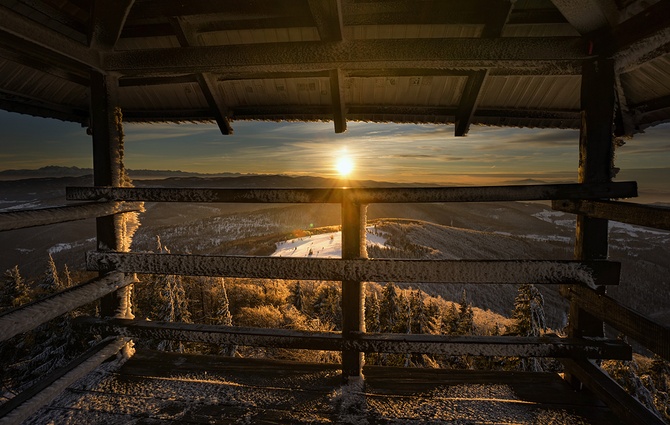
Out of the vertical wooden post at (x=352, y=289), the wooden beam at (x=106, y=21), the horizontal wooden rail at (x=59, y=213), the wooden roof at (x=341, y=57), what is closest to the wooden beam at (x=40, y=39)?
the wooden roof at (x=341, y=57)

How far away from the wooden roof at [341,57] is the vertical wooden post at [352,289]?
5.21 feet

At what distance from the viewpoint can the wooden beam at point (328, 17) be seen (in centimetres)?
309

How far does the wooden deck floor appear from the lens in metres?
2.88

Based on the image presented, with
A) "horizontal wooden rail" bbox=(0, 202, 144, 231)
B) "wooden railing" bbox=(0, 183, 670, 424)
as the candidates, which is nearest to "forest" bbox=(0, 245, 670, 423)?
"horizontal wooden rail" bbox=(0, 202, 144, 231)

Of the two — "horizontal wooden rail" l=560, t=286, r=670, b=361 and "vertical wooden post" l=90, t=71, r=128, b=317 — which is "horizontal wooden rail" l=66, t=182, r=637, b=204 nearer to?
"horizontal wooden rail" l=560, t=286, r=670, b=361

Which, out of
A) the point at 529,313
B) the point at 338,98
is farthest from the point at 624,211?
the point at 529,313

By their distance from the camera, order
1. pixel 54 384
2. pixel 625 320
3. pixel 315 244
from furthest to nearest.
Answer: pixel 315 244 → pixel 54 384 → pixel 625 320

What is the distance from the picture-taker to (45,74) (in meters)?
4.53

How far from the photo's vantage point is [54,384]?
3086mm

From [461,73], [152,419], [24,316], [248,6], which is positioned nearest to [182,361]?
[152,419]

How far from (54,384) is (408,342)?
325 centimetres

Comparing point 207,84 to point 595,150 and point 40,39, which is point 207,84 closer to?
A: point 40,39

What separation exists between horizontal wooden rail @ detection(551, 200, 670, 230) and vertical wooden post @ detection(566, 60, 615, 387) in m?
0.23

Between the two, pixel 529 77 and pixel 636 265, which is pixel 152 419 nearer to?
pixel 529 77
